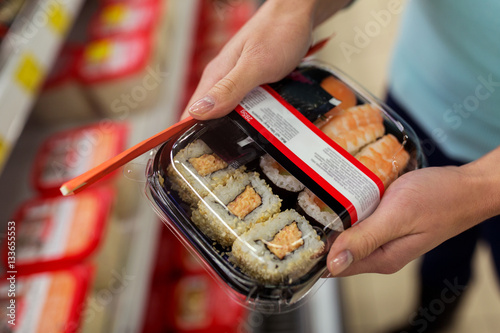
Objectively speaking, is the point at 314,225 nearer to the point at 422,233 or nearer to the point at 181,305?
the point at 422,233

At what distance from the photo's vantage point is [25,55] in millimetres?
1317

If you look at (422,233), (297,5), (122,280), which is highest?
(297,5)

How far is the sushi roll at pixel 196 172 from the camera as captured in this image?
0.78 metres

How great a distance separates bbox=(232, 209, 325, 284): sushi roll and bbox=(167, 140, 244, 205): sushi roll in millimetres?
123

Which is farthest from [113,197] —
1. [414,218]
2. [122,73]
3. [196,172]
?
[414,218]

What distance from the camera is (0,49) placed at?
1.32 meters

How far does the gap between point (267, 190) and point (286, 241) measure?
4.5 inches

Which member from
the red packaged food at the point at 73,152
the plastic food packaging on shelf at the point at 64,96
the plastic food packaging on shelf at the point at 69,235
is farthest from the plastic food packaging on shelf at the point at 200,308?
the plastic food packaging on shelf at the point at 64,96

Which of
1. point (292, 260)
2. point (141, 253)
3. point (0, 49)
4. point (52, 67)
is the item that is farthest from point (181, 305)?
point (52, 67)

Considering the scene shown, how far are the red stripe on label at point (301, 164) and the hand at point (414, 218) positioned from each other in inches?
2.1

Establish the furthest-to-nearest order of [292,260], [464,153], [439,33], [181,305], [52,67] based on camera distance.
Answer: [52,67], [181,305], [464,153], [439,33], [292,260]

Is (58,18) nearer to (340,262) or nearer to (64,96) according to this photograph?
(64,96)

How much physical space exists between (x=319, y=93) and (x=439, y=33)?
1.65 feet

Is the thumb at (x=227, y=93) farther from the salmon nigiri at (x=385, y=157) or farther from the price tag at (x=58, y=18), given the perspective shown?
the price tag at (x=58, y=18)
